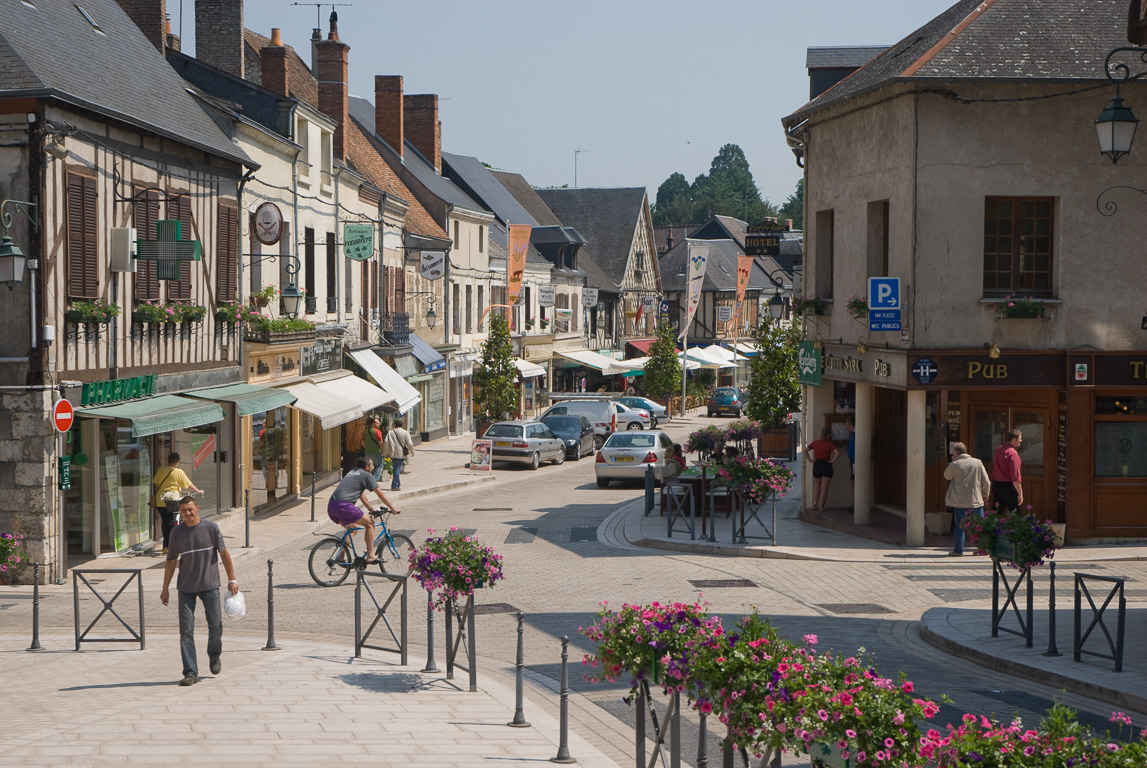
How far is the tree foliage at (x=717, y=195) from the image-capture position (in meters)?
149

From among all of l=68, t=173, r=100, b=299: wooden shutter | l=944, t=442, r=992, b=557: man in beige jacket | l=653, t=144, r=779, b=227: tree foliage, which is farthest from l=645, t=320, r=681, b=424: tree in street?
l=653, t=144, r=779, b=227: tree foliage

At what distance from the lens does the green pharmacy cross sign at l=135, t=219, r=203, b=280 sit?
17.7 m

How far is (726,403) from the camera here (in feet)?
188

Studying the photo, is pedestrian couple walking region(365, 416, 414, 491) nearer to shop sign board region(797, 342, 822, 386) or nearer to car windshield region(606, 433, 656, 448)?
car windshield region(606, 433, 656, 448)

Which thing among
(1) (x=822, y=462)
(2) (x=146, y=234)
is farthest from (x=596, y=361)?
(2) (x=146, y=234)

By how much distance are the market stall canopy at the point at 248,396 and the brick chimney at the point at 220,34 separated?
7.53 m

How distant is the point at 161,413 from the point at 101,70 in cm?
523

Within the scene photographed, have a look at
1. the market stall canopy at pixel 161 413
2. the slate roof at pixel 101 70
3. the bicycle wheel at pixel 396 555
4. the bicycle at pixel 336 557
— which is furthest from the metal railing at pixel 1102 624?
the slate roof at pixel 101 70

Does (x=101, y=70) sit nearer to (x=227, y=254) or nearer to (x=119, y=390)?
(x=227, y=254)

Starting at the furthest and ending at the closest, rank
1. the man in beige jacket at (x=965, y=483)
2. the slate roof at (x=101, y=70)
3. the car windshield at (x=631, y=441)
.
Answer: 1. the car windshield at (x=631, y=441)
2. the man in beige jacket at (x=965, y=483)
3. the slate roof at (x=101, y=70)

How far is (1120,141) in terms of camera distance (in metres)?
14.1

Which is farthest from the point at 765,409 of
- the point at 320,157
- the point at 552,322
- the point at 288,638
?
the point at 552,322

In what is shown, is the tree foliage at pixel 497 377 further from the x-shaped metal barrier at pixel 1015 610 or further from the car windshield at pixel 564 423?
the x-shaped metal barrier at pixel 1015 610

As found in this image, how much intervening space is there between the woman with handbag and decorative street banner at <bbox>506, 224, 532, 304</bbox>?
97.4ft
